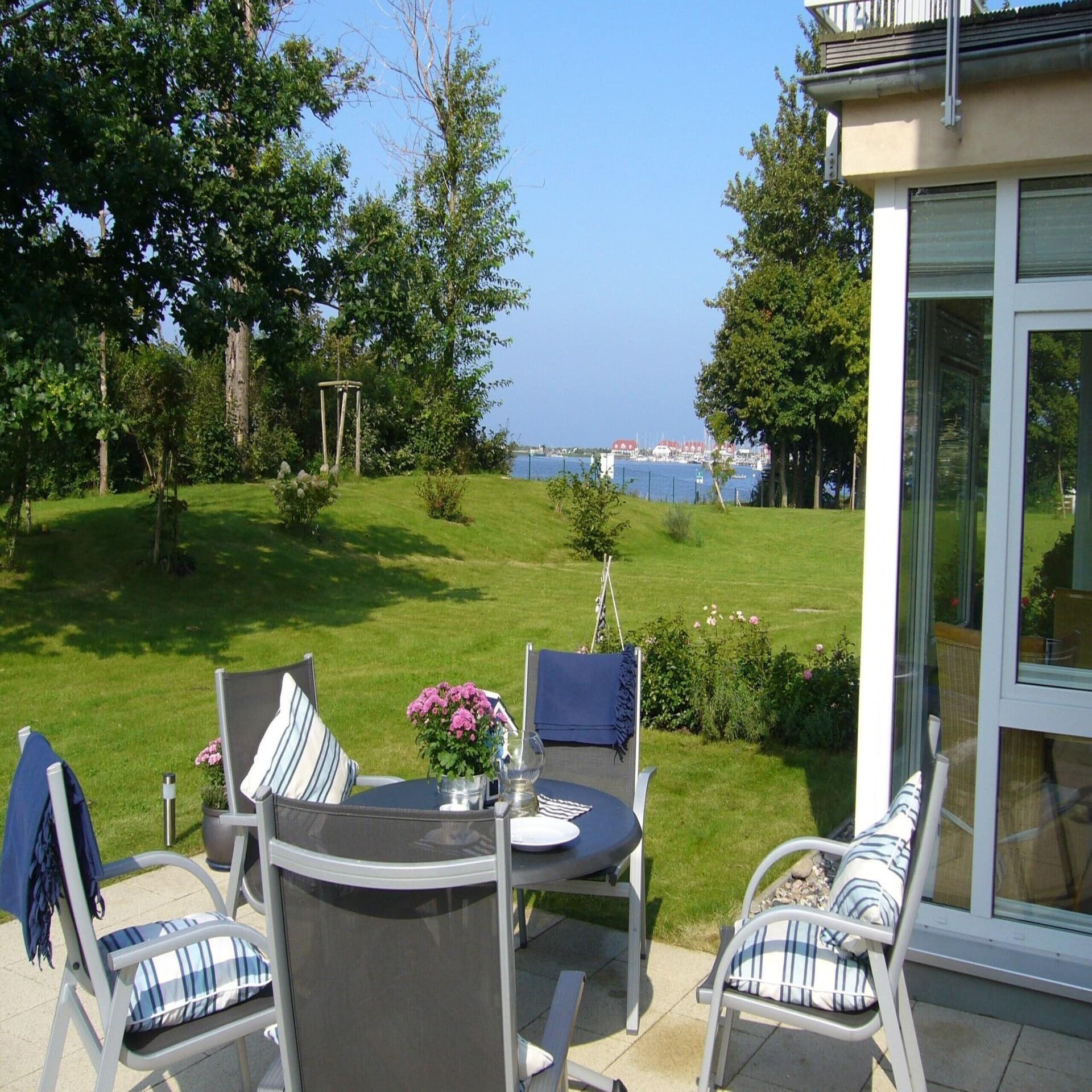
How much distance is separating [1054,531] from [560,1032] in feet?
7.97

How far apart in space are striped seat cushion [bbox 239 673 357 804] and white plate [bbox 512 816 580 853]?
2.71 feet

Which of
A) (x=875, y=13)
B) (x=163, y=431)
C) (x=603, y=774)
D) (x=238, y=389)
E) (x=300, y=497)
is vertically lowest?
(x=603, y=774)

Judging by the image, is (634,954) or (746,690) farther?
(746,690)

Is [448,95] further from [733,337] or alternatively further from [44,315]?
[44,315]

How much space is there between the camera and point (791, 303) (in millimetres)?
31125

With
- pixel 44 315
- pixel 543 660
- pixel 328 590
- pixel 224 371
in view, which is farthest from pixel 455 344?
pixel 543 660

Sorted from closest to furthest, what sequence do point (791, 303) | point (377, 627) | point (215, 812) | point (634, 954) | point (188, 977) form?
1. point (188, 977)
2. point (634, 954)
3. point (215, 812)
4. point (377, 627)
5. point (791, 303)

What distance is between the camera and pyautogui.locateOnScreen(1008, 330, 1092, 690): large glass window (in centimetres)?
351

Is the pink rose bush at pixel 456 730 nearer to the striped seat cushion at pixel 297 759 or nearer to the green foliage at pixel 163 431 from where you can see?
the striped seat cushion at pixel 297 759

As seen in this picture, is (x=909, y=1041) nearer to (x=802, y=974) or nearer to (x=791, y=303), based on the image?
(x=802, y=974)

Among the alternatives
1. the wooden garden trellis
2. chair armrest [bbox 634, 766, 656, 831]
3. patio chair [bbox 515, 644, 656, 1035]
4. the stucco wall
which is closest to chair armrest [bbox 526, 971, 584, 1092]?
patio chair [bbox 515, 644, 656, 1035]

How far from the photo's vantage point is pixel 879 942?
8.13 feet

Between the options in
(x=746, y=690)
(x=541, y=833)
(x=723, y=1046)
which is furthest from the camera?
(x=746, y=690)

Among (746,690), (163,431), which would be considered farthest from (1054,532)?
(163,431)
